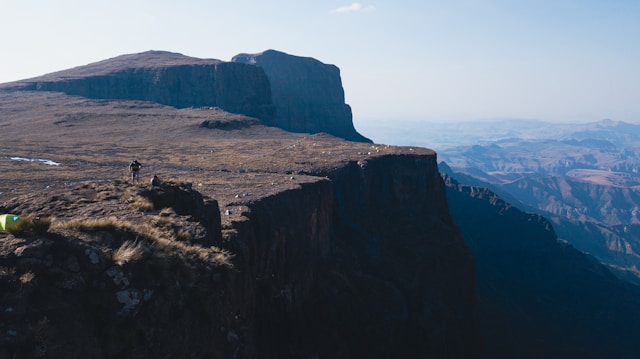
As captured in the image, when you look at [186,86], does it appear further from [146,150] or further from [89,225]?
[89,225]

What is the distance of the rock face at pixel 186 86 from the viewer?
112 metres

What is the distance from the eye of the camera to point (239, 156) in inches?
2104

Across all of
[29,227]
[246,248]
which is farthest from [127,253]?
[246,248]

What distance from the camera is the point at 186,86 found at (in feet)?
376

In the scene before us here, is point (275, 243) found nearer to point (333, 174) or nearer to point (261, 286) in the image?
point (261, 286)

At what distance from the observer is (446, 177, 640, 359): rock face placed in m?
56.9

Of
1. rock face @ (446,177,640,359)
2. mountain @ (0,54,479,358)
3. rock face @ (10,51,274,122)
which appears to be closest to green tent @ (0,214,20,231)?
mountain @ (0,54,479,358)

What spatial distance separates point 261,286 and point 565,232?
167471 millimetres

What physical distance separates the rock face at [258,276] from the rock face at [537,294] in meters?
12.3

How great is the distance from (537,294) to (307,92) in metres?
91.9

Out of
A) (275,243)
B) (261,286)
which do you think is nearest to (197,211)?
(261,286)

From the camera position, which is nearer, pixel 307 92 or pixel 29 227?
pixel 29 227

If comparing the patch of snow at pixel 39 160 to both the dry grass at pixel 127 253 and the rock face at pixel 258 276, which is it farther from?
the dry grass at pixel 127 253

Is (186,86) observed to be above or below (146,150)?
above
